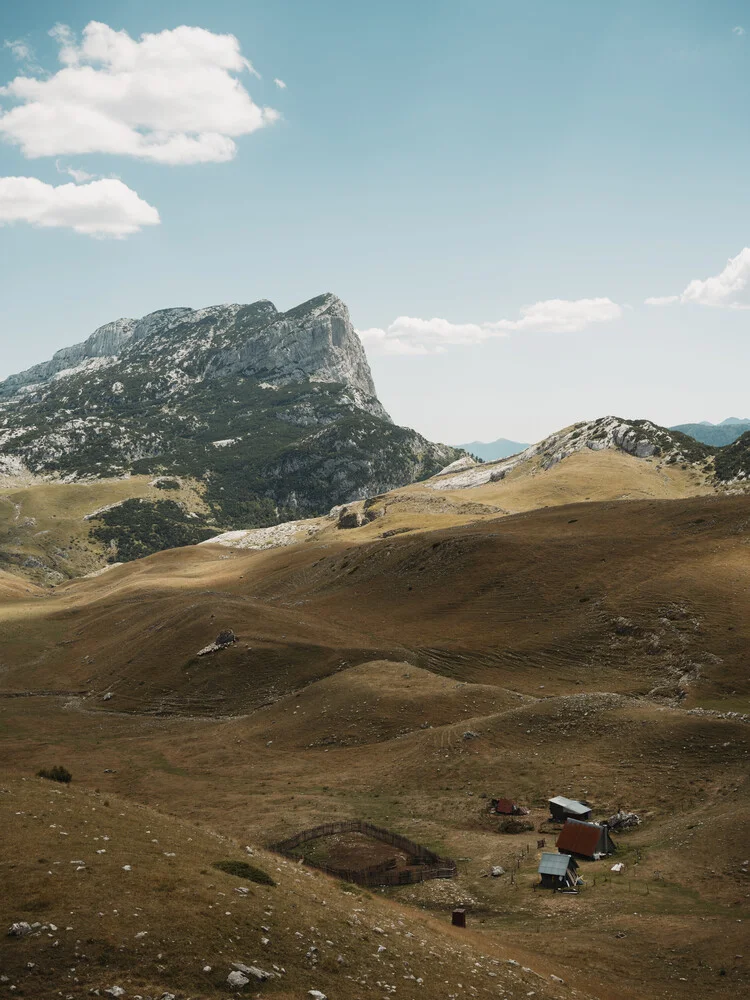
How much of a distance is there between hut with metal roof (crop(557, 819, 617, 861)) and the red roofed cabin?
5419mm

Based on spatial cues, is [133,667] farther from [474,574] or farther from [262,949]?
[262,949]

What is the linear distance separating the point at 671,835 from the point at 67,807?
2937 centimetres

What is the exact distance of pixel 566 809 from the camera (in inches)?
1574

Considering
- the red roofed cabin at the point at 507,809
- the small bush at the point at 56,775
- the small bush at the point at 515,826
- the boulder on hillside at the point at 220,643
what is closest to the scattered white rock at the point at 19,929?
the small bush at the point at 56,775

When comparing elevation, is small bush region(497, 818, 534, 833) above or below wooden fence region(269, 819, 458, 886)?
below

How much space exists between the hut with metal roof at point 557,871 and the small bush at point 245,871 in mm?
15161

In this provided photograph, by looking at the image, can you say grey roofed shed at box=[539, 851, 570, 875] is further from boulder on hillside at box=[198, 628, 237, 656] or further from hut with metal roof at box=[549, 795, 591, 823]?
boulder on hillside at box=[198, 628, 237, 656]

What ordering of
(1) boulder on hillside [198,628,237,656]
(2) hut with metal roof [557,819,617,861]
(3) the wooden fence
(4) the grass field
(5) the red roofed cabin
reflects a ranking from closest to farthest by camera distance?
(4) the grass field
(3) the wooden fence
(2) hut with metal roof [557,819,617,861]
(5) the red roofed cabin
(1) boulder on hillside [198,628,237,656]

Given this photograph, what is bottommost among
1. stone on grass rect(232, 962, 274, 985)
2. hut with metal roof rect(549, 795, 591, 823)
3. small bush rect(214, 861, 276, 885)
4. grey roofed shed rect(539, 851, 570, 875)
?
hut with metal roof rect(549, 795, 591, 823)

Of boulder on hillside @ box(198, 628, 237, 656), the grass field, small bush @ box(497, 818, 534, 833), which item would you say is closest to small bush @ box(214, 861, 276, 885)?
the grass field

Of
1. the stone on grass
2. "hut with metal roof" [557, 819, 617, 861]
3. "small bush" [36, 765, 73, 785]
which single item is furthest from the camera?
"hut with metal roof" [557, 819, 617, 861]

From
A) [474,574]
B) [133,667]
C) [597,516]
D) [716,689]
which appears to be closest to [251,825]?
[716,689]

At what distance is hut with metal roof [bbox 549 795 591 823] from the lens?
3947 cm

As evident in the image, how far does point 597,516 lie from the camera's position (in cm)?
10819
